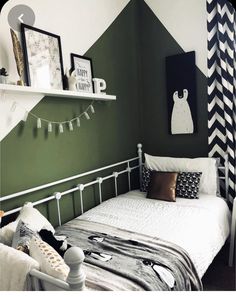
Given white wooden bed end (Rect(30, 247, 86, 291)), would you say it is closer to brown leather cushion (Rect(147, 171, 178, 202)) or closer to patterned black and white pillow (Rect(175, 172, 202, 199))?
brown leather cushion (Rect(147, 171, 178, 202))

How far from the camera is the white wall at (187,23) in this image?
8.54ft

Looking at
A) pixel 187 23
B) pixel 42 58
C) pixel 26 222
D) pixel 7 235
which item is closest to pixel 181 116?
pixel 187 23

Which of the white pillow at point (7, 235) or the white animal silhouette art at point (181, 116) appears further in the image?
the white animal silhouette art at point (181, 116)

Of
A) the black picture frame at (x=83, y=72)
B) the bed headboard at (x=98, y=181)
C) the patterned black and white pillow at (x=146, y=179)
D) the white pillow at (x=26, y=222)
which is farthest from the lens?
the patterned black and white pillow at (x=146, y=179)

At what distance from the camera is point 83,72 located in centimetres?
230

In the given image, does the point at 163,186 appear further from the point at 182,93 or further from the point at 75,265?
the point at 75,265

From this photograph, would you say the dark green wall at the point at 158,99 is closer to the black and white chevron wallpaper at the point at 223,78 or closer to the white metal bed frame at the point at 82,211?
the black and white chevron wallpaper at the point at 223,78

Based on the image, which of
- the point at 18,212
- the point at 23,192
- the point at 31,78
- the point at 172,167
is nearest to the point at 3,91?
the point at 31,78

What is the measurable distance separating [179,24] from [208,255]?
2188 millimetres

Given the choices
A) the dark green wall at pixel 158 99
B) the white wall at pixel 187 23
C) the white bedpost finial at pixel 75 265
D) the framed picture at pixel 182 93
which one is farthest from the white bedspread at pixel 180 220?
the white wall at pixel 187 23

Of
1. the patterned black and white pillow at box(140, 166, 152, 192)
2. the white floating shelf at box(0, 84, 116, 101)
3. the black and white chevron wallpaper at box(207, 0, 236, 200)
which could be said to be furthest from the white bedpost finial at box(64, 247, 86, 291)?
the black and white chevron wallpaper at box(207, 0, 236, 200)

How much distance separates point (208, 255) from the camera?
1.74 metres

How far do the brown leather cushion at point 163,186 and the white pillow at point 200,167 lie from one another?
18 centimetres

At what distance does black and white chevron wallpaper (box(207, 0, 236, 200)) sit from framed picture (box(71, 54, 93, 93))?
1127 millimetres
